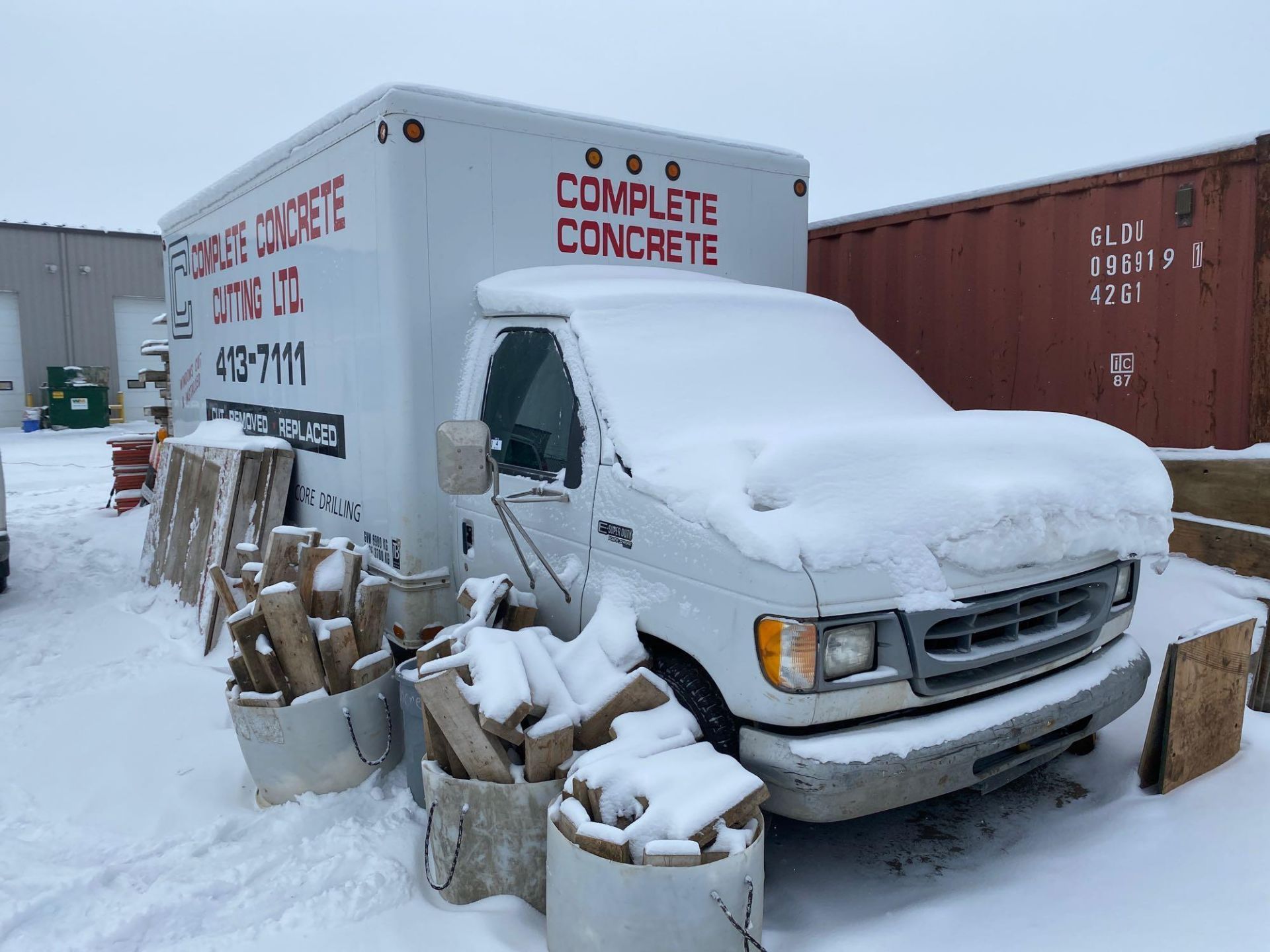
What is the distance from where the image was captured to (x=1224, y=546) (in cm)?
545

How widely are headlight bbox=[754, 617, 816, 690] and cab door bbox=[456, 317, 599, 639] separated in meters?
0.98

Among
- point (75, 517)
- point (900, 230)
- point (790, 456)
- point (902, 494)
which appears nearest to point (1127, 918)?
point (902, 494)

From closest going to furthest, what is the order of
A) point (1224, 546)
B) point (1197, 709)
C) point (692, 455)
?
point (692, 455)
point (1197, 709)
point (1224, 546)

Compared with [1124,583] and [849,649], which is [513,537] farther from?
[1124,583]

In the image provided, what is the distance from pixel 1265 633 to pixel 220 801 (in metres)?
4.68

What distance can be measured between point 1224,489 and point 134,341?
2982 centimetres

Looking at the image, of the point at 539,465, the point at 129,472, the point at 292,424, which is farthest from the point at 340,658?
the point at 129,472

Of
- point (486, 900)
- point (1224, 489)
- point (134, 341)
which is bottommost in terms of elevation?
point (486, 900)

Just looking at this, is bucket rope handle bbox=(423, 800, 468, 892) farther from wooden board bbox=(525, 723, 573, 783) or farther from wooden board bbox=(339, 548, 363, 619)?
wooden board bbox=(339, 548, 363, 619)

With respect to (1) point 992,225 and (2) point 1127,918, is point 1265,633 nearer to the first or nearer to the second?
(2) point 1127,918

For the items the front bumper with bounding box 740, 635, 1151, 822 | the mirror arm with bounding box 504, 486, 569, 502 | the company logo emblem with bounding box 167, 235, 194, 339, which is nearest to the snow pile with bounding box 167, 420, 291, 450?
the company logo emblem with bounding box 167, 235, 194, 339

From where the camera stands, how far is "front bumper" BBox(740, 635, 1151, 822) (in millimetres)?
2934

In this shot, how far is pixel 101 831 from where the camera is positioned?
13.0ft

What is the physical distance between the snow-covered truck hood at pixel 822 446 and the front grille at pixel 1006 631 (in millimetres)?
119
